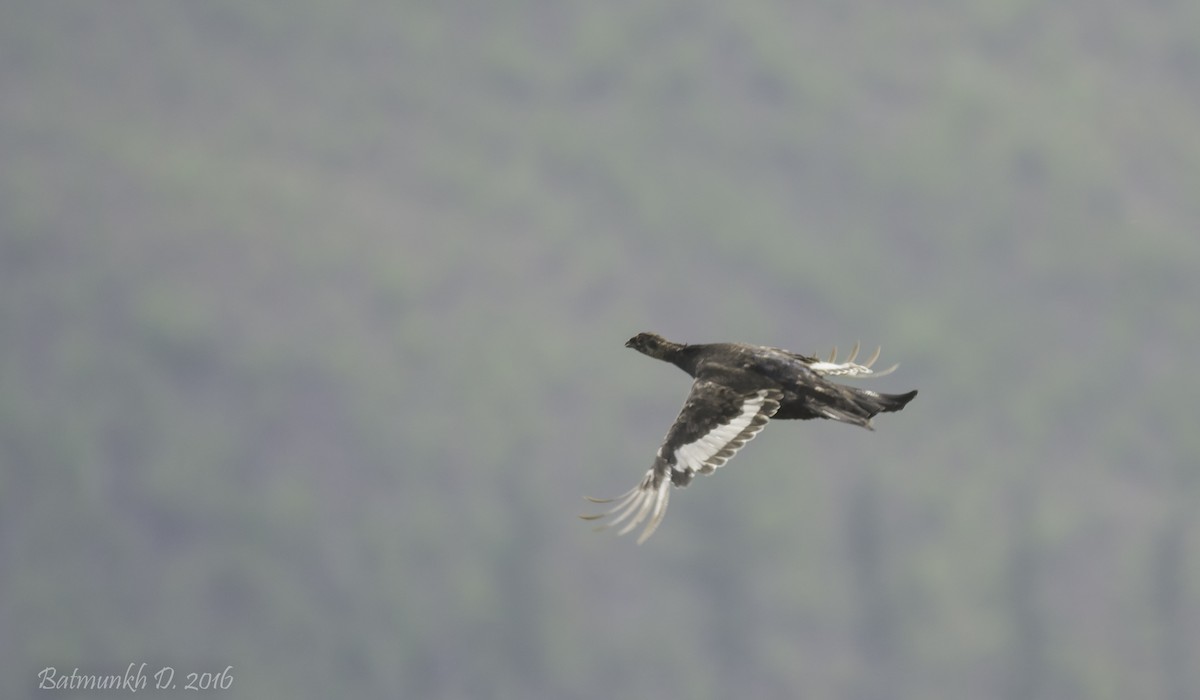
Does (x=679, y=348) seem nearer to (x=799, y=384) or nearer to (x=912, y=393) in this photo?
(x=799, y=384)

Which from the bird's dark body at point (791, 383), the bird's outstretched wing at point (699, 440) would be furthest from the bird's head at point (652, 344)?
the bird's outstretched wing at point (699, 440)

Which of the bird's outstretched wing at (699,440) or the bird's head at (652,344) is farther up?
the bird's head at (652,344)

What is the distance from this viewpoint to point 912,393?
110ft

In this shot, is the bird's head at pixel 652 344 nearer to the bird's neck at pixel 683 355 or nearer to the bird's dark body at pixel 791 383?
the bird's neck at pixel 683 355

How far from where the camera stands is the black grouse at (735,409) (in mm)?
34469

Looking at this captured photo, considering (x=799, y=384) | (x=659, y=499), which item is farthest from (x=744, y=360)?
(x=659, y=499)

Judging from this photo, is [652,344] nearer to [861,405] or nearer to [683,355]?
[683,355]

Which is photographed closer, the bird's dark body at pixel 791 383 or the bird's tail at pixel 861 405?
the bird's tail at pixel 861 405

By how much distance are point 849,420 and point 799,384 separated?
178cm

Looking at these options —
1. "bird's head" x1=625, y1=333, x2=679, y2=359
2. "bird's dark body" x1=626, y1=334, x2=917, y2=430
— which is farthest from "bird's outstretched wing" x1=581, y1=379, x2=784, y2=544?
"bird's head" x1=625, y1=333, x2=679, y2=359

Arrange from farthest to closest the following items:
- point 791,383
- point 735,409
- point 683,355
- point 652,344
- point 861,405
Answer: point 652,344, point 683,355, point 791,383, point 735,409, point 861,405

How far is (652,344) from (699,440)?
5296mm

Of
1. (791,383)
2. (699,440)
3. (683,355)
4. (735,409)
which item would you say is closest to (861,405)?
(791,383)

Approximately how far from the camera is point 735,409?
117 ft
